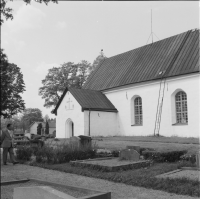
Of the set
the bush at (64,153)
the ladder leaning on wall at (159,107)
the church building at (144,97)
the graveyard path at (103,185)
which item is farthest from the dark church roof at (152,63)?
the graveyard path at (103,185)

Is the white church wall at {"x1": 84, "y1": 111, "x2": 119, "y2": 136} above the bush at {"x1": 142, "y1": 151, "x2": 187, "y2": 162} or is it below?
above

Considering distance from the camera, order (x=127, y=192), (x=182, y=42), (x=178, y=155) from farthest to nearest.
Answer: (x=182, y=42)
(x=178, y=155)
(x=127, y=192)

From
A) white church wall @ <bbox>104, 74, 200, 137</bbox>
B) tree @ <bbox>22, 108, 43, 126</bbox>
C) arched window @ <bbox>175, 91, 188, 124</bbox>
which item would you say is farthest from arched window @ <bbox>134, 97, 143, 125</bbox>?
tree @ <bbox>22, 108, 43, 126</bbox>

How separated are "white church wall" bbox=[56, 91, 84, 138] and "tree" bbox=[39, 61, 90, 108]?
53.8 ft

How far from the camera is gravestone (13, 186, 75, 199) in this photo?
244 cm

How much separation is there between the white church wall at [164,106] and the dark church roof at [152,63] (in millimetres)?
673

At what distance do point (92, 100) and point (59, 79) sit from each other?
771 inches

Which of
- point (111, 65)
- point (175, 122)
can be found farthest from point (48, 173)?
point (111, 65)

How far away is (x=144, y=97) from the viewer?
21.8 meters

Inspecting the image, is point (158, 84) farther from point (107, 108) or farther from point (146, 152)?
point (146, 152)

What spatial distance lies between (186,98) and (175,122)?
6.44 ft

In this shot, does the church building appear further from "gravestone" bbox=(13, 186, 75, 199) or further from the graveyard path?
"gravestone" bbox=(13, 186, 75, 199)

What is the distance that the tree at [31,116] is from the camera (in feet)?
278

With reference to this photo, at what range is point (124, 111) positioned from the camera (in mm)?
23672
